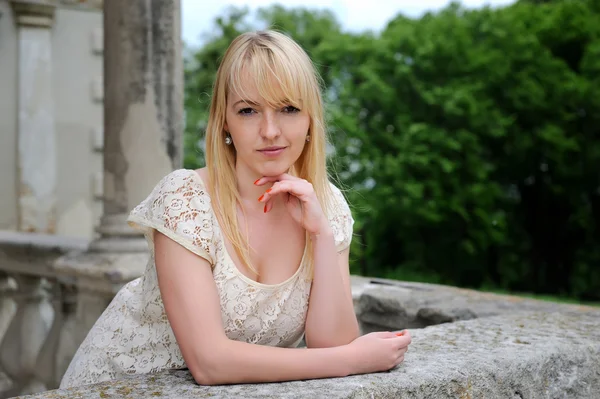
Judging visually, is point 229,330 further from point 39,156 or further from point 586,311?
point 39,156

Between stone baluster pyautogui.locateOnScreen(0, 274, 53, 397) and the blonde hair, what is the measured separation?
2917 mm

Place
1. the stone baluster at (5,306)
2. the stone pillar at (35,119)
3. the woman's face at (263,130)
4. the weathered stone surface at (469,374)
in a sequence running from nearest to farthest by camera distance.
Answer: the weathered stone surface at (469,374) → the woman's face at (263,130) → the stone baluster at (5,306) → the stone pillar at (35,119)

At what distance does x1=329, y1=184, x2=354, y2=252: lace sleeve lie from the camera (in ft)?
7.20

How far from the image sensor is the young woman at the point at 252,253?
1.86m

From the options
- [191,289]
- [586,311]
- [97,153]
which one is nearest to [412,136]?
[97,153]

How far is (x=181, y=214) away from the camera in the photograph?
1966 mm

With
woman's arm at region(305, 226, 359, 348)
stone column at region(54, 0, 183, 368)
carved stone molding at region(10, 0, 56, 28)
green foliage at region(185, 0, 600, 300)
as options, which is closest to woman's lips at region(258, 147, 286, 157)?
woman's arm at region(305, 226, 359, 348)

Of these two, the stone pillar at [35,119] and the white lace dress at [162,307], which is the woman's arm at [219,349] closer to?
the white lace dress at [162,307]

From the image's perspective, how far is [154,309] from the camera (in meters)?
2.19

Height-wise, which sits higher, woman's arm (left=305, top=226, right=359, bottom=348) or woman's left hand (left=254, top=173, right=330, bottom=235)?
woman's left hand (left=254, top=173, right=330, bottom=235)

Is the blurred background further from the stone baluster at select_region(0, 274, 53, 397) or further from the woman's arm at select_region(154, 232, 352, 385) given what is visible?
the woman's arm at select_region(154, 232, 352, 385)

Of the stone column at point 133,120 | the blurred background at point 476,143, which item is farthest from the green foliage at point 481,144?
the stone column at point 133,120

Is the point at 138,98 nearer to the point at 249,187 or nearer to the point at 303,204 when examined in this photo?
the point at 249,187

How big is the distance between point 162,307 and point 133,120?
1.83 metres
